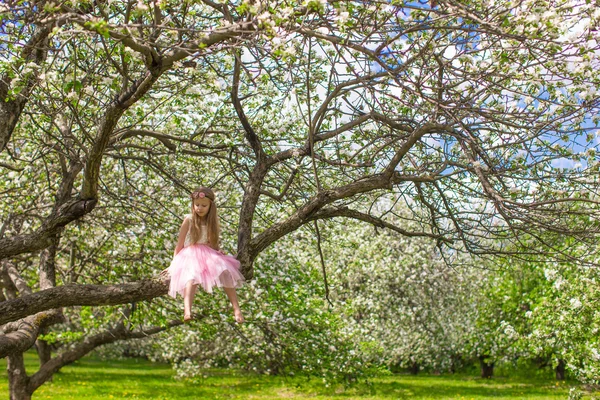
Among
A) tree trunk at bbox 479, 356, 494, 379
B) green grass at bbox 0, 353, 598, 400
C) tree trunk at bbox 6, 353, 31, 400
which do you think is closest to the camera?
tree trunk at bbox 6, 353, 31, 400

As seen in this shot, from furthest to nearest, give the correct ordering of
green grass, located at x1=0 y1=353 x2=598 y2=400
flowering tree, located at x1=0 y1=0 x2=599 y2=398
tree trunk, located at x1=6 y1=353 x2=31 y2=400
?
1. green grass, located at x1=0 y1=353 x2=598 y2=400
2. tree trunk, located at x1=6 y1=353 x2=31 y2=400
3. flowering tree, located at x1=0 y1=0 x2=599 y2=398

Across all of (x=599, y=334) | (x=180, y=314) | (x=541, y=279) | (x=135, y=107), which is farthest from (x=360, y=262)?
(x=135, y=107)

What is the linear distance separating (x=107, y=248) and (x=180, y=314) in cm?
157

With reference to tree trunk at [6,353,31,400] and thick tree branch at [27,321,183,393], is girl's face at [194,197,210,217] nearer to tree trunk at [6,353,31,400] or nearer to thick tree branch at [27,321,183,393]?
thick tree branch at [27,321,183,393]

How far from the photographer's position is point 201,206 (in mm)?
6355

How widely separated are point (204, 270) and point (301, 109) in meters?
2.07

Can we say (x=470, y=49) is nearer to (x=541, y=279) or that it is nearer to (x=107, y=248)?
(x=107, y=248)

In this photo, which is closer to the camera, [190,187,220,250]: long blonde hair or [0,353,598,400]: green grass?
[190,187,220,250]: long blonde hair

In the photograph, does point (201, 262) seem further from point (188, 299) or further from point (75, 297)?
point (75, 297)

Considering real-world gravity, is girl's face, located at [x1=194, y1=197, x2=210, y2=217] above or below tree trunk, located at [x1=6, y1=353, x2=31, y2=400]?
above

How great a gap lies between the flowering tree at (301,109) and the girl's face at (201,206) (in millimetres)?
429

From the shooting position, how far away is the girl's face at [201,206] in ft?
20.8

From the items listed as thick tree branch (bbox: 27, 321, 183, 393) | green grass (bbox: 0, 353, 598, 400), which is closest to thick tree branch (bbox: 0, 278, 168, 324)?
→ thick tree branch (bbox: 27, 321, 183, 393)

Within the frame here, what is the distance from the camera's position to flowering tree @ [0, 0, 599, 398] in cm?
490
